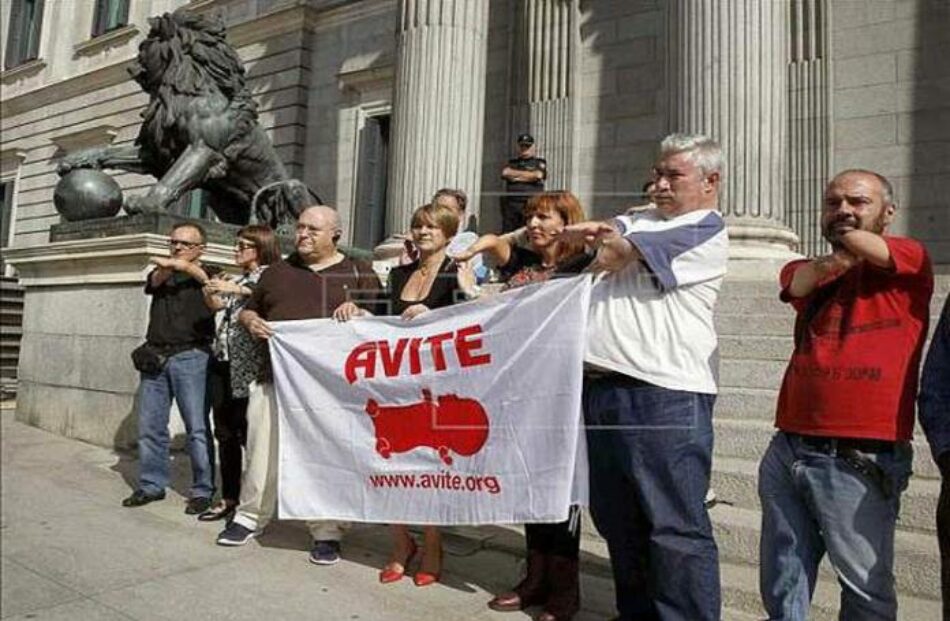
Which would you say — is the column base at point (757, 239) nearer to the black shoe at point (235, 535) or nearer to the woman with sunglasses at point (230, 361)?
the woman with sunglasses at point (230, 361)

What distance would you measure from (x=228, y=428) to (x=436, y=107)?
6178mm

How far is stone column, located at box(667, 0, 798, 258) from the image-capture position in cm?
775

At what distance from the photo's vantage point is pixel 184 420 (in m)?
4.93

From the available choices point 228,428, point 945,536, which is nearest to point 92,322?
Result: point 228,428

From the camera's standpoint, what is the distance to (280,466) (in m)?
4.02

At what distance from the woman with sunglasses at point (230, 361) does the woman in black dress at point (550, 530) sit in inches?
73.7

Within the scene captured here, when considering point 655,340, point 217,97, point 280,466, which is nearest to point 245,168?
point 217,97

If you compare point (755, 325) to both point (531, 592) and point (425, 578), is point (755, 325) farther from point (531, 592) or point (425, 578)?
point (425, 578)

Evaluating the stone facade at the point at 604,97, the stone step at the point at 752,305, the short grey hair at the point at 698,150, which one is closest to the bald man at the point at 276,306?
the stone facade at the point at 604,97

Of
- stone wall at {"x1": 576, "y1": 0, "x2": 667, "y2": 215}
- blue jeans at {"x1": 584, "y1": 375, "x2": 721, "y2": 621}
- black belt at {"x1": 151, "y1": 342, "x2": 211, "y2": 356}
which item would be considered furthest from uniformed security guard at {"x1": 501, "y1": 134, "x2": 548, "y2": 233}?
blue jeans at {"x1": 584, "y1": 375, "x2": 721, "y2": 621}

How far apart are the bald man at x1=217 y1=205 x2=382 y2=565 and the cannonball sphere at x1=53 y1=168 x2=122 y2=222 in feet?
12.8

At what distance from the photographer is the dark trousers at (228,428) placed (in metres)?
4.71

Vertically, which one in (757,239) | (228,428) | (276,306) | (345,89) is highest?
(345,89)

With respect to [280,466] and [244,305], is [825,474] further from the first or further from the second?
[244,305]
